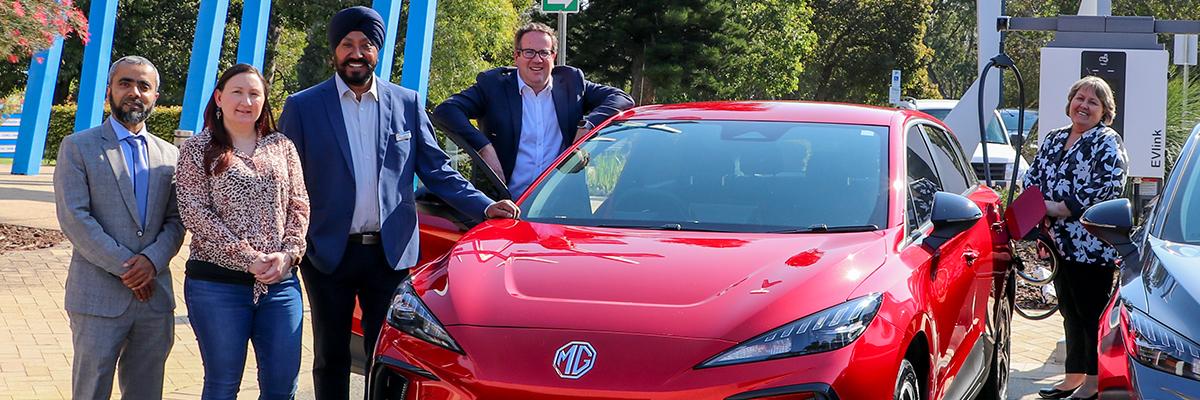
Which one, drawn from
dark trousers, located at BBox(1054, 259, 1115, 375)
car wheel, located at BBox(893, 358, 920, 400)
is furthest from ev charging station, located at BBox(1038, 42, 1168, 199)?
car wheel, located at BBox(893, 358, 920, 400)

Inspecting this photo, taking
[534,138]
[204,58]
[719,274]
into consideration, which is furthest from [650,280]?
[204,58]

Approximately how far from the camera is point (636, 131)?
19.3 feet

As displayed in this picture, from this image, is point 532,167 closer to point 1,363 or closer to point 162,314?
point 162,314

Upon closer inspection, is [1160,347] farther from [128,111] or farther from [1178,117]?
[1178,117]

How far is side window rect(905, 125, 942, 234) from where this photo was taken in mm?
5320

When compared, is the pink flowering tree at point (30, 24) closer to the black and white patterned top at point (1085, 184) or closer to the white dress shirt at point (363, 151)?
the white dress shirt at point (363, 151)

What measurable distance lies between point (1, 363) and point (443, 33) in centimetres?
2598

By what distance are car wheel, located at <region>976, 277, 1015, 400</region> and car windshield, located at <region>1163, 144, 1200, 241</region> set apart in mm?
1350

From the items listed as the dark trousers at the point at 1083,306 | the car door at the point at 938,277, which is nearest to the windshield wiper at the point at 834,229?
the car door at the point at 938,277

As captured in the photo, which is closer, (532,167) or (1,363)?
(532,167)

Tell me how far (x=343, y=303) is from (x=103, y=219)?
94 centimetres

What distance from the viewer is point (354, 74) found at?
5180 mm

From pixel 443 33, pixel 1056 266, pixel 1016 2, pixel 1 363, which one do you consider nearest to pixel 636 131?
pixel 1056 266

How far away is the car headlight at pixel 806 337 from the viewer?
4.09m
